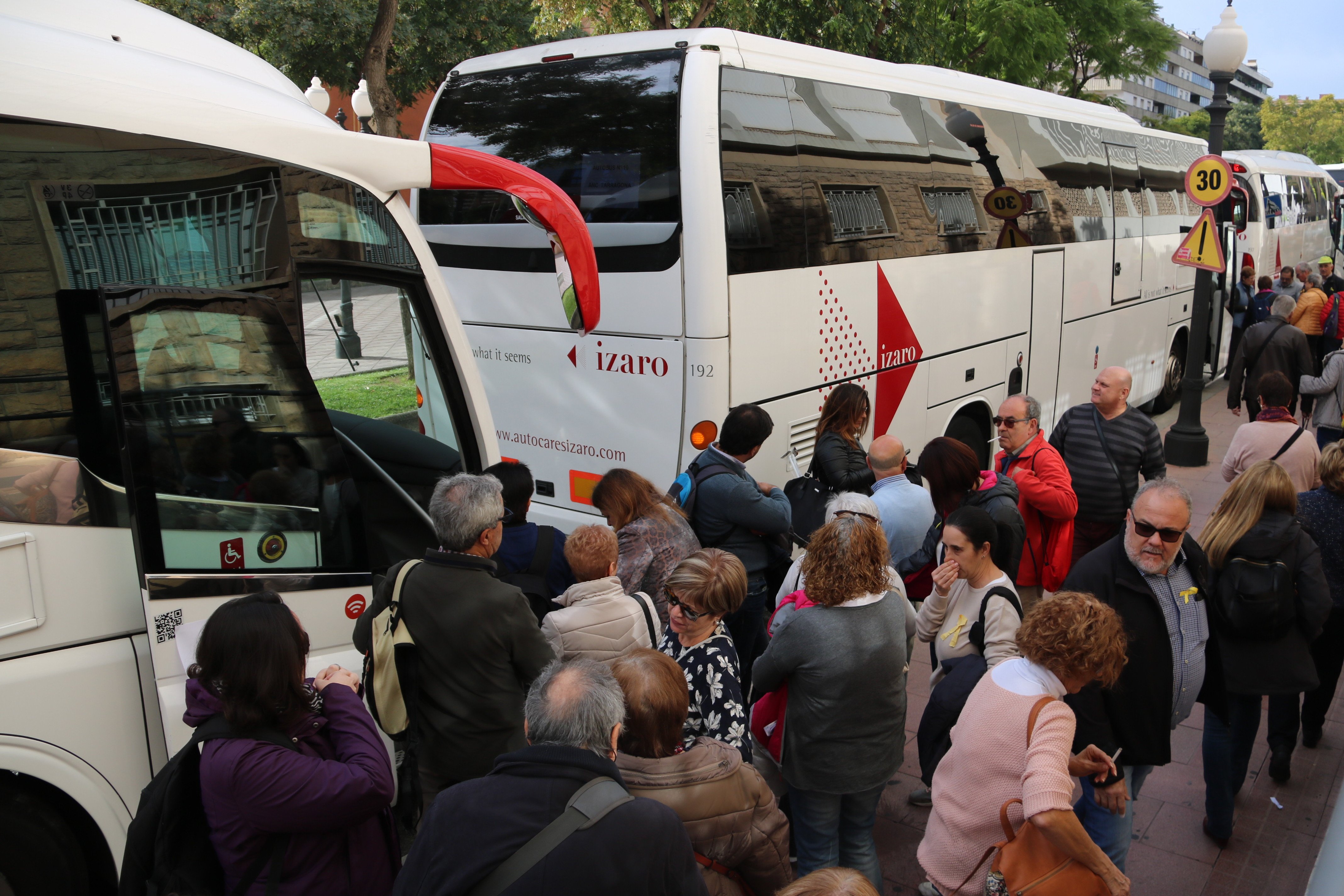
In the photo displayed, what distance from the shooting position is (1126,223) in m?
11.2

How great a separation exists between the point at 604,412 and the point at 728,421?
1.52 metres

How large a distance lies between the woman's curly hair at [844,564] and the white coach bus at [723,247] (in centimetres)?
245

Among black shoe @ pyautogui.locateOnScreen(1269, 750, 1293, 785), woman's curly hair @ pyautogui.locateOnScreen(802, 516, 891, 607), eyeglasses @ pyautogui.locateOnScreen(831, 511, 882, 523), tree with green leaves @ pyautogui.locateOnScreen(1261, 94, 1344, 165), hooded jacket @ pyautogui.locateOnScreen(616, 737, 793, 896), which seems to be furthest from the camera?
tree with green leaves @ pyautogui.locateOnScreen(1261, 94, 1344, 165)

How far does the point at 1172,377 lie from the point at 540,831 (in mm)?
14475

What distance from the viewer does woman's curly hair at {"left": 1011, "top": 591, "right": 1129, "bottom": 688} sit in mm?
2826

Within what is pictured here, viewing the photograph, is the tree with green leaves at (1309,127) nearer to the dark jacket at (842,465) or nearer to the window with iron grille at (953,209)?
the window with iron grille at (953,209)

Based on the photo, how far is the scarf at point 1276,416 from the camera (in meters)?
6.17

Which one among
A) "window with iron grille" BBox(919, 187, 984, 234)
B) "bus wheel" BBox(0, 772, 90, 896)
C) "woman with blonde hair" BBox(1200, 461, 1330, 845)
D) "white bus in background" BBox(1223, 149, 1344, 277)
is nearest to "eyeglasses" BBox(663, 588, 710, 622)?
"bus wheel" BBox(0, 772, 90, 896)

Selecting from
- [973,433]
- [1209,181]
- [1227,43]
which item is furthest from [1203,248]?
[973,433]

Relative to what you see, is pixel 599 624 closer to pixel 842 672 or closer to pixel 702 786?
pixel 842 672

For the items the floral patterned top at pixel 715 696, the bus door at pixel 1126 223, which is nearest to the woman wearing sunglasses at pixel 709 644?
the floral patterned top at pixel 715 696

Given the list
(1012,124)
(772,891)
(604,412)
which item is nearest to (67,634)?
(772,891)

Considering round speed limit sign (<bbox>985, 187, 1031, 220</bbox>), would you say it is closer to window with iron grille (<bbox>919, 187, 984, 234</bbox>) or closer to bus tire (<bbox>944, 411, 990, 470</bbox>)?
Result: window with iron grille (<bbox>919, 187, 984, 234</bbox>)

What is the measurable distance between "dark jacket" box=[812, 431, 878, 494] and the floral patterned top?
2.16 meters
